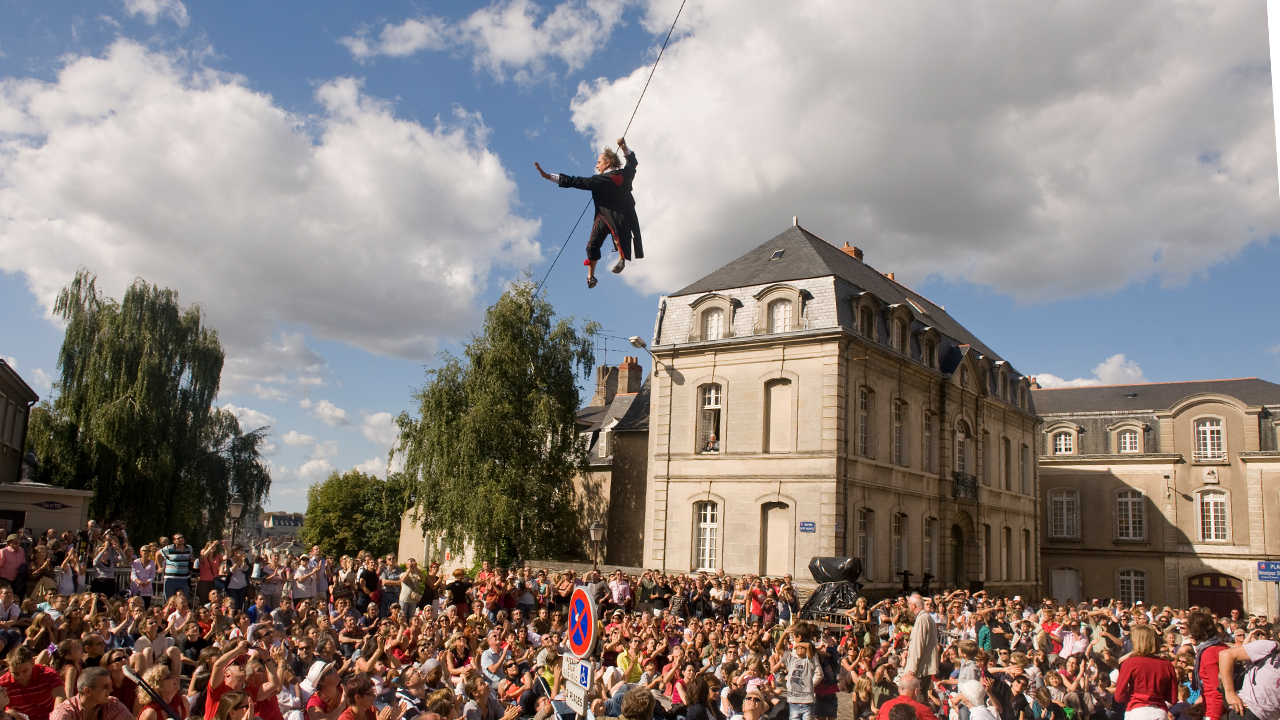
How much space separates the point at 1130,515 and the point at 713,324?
24173 millimetres

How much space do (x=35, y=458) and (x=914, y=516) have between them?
1067 inches

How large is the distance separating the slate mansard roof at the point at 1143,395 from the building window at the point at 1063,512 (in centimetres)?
396

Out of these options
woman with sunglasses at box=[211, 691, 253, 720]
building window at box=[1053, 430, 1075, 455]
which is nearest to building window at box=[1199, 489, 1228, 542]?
building window at box=[1053, 430, 1075, 455]

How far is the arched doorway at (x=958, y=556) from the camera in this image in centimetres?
2981

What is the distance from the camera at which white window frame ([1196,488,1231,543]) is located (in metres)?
36.6

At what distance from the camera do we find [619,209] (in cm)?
897

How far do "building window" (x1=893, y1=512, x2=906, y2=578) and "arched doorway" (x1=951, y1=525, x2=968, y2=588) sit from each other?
4219mm

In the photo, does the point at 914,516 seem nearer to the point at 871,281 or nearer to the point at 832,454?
the point at 832,454

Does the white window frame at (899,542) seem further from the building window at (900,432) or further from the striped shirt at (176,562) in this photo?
the striped shirt at (176,562)

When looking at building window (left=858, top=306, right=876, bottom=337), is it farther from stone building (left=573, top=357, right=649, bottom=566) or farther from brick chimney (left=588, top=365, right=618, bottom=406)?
brick chimney (left=588, top=365, right=618, bottom=406)

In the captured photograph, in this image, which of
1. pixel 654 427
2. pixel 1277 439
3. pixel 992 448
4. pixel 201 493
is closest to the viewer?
pixel 654 427

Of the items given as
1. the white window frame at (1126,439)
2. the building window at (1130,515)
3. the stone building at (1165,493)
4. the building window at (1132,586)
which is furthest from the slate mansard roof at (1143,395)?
the building window at (1132,586)

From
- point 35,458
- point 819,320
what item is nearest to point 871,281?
point 819,320

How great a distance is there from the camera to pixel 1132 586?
127 ft
